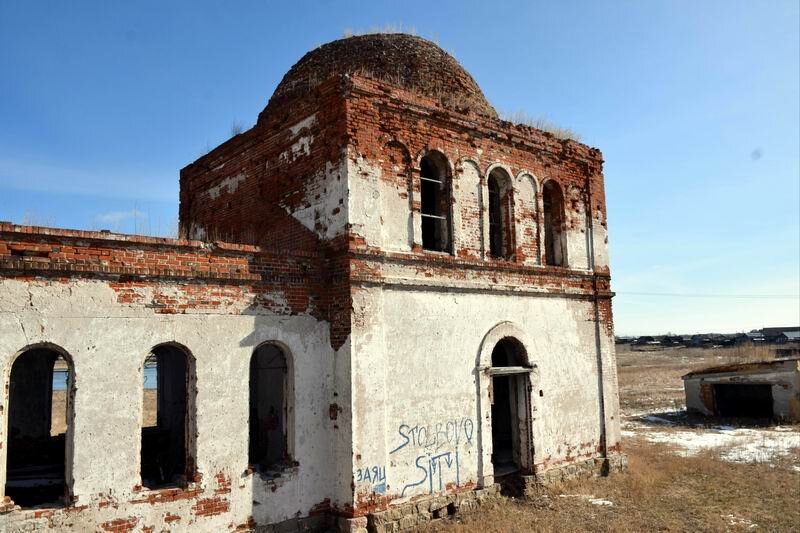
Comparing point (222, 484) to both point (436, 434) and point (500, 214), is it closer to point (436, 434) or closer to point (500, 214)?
point (436, 434)

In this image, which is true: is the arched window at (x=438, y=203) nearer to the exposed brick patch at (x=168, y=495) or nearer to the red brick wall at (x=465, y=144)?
the red brick wall at (x=465, y=144)

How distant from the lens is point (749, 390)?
22156mm

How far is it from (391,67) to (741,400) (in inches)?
742

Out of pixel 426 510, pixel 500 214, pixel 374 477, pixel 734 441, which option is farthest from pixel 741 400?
pixel 374 477

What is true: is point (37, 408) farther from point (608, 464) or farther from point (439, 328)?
point (608, 464)

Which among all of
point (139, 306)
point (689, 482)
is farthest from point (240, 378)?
point (689, 482)

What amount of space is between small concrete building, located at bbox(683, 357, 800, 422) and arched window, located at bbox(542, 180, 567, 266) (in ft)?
41.3

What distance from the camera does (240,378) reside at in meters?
8.36

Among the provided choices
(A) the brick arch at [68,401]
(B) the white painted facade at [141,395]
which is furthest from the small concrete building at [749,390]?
(A) the brick arch at [68,401]

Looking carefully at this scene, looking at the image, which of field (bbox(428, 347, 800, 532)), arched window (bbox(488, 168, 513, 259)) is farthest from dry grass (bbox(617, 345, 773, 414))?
arched window (bbox(488, 168, 513, 259))

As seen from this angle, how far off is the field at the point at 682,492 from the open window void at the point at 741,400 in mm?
2711

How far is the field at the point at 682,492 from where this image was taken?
9.54m

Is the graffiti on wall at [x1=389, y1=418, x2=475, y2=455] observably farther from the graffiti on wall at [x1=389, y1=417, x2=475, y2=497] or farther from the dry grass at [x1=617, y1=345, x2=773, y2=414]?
the dry grass at [x1=617, y1=345, x2=773, y2=414]

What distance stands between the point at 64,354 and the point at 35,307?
0.64 m
